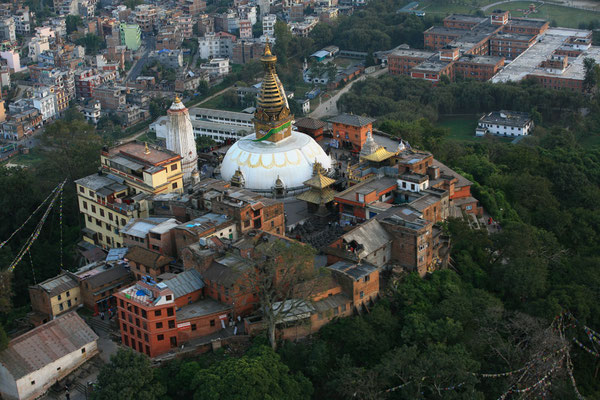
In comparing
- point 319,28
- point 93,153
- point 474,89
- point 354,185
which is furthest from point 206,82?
point 354,185

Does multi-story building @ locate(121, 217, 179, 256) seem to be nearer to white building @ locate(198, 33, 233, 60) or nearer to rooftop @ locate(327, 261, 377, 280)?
rooftop @ locate(327, 261, 377, 280)

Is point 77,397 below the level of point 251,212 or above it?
below

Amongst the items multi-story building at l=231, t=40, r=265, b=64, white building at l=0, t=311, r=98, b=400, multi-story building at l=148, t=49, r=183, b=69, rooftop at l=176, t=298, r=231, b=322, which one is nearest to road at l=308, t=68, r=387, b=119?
multi-story building at l=231, t=40, r=265, b=64

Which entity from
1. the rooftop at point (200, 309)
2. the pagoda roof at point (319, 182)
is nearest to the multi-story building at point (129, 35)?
the pagoda roof at point (319, 182)

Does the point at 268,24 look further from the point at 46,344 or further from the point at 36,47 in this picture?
the point at 46,344

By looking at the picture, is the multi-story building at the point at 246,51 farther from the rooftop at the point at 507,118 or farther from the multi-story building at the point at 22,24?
the rooftop at the point at 507,118

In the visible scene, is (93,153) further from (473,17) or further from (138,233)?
(473,17)
